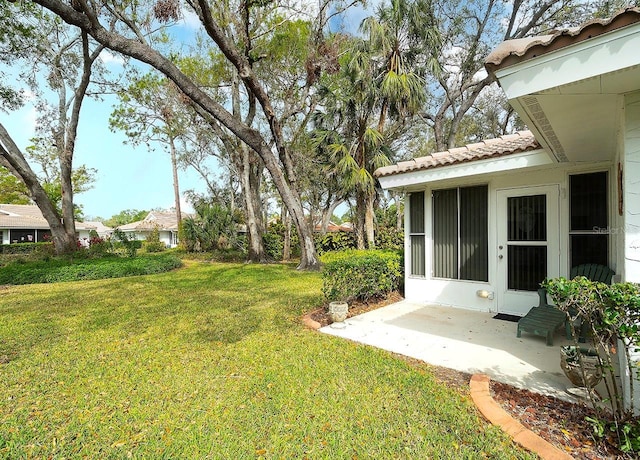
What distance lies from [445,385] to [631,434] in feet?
4.60

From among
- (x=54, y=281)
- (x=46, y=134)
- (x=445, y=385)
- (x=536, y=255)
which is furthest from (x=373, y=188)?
(x=46, y=134)

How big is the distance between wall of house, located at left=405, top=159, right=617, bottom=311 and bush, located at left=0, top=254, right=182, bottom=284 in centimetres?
1169

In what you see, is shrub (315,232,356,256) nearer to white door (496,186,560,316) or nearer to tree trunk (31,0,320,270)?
tree trunk (31,0,320,270)

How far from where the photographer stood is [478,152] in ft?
18.8

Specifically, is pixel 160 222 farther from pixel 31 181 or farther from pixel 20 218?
pixel 31 181

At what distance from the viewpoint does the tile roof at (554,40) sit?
2.11m

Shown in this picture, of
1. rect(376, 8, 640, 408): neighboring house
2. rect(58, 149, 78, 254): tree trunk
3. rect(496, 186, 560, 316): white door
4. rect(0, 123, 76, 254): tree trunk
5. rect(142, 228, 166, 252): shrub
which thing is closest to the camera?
rect(376, 8, 640, 408): neighboring house

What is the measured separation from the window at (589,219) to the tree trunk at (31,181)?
18.5 meters

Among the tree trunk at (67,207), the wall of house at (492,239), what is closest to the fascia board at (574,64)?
the wall of house at (492,239)

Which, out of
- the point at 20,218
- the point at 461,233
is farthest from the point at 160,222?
the point at 461,233

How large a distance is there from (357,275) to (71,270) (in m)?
11.9

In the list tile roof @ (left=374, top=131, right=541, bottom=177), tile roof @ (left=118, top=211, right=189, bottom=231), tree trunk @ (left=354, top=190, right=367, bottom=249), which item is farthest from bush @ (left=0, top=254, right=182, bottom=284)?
tile roof @ (left=118, top=211, right=189, bottom=231)

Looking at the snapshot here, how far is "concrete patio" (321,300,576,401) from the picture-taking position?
11.4 feet

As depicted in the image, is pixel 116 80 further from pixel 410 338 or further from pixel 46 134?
pixel 410 338
